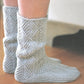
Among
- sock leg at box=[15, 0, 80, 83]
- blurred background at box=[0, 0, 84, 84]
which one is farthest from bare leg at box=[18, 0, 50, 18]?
blurred background at box=[0, 0, 84, 84]

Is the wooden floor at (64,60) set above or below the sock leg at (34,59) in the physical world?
below

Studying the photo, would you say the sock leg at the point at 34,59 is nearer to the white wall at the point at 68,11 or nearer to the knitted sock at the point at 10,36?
the knitted sock at the point at 10,36

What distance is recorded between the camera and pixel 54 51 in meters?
1.09

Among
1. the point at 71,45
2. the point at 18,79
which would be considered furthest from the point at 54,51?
the point at 18,79

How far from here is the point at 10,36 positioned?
747 mm

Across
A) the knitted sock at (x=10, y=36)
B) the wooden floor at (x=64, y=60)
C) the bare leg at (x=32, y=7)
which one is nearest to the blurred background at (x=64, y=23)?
the wooden floor at (x=64, y=60)

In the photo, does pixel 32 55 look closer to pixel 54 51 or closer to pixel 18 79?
pixel 18 79

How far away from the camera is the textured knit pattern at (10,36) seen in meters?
0.74

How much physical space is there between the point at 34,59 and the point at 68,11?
560mm

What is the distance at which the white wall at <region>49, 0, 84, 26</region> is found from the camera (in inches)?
42.6

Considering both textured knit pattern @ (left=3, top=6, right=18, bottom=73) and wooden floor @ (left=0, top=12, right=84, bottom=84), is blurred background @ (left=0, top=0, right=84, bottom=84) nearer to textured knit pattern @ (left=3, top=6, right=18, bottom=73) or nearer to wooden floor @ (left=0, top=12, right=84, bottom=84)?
wooden floor @ (left=0, top=12, right=84, bottom=84)

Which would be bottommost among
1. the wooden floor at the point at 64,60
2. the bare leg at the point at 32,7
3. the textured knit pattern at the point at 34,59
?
the wooden floor at the point at 64,60

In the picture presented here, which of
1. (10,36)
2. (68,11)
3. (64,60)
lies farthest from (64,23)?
(10,36)

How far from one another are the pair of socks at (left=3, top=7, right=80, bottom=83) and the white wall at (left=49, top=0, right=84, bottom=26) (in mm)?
437
